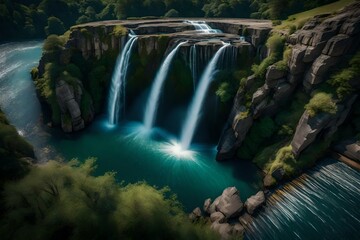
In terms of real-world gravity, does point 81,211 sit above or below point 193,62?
below

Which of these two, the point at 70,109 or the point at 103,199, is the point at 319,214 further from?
the point at 70,109

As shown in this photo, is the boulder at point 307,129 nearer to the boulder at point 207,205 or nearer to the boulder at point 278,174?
the boulder at point 278,174

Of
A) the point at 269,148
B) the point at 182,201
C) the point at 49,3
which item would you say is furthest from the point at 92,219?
the point at 49,3

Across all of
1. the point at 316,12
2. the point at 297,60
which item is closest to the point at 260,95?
the point at 297,60

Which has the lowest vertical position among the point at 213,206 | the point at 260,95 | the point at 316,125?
the point at 213,206

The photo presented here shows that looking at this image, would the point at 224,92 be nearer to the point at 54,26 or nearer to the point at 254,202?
the point at 254,202

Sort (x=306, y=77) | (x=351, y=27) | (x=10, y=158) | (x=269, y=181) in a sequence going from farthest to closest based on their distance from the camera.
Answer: (x=306, y=77), (x=269, y=181), (x=351, y=27), (x=10, y=158)

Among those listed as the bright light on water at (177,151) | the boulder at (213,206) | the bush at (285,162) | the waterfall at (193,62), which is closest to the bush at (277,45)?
the waterfall at (193,62)
